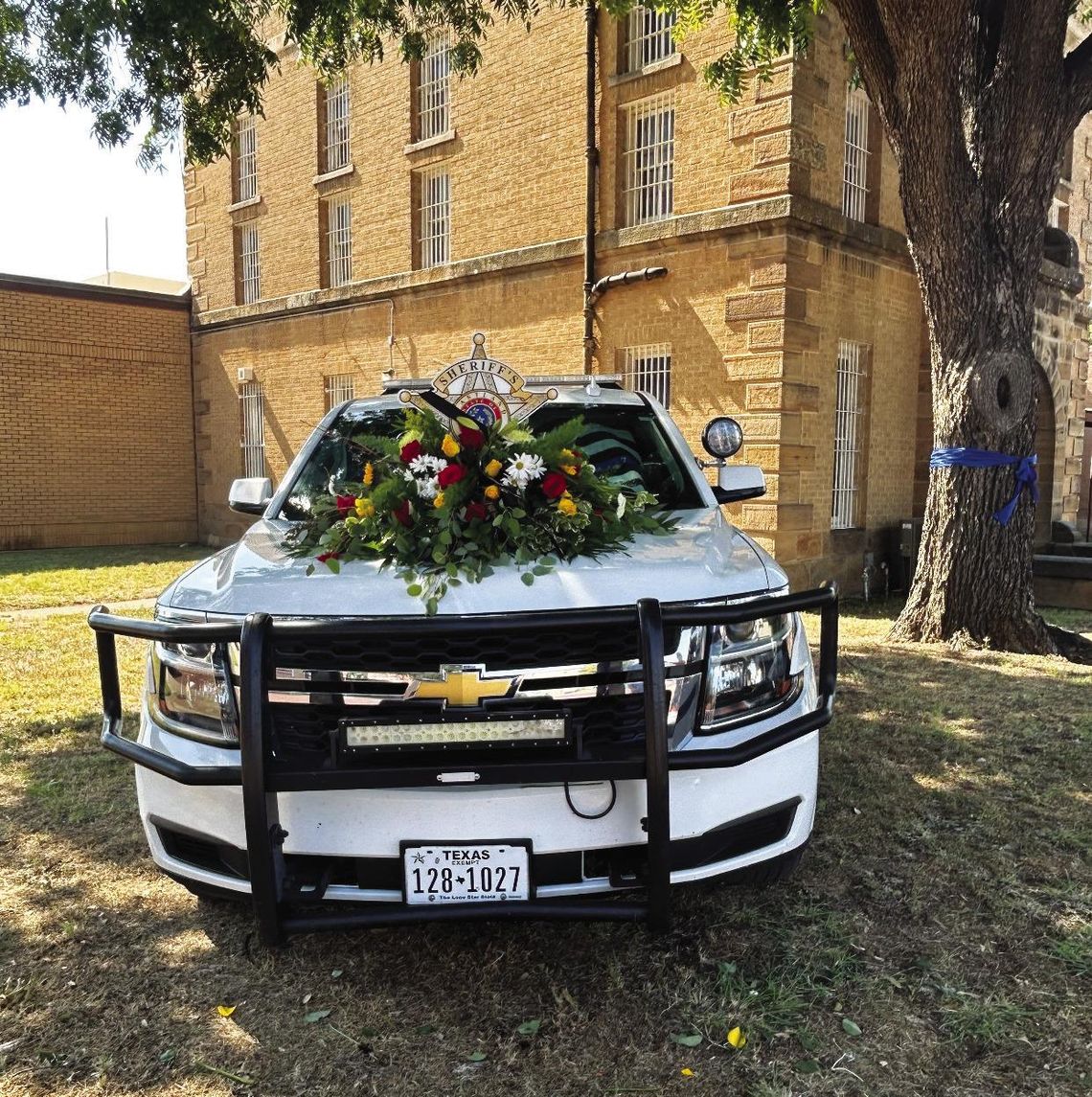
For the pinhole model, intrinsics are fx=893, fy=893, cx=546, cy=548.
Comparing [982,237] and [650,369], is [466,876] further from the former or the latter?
[650,369]

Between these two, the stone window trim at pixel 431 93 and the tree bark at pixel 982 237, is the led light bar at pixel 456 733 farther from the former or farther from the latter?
the stone window trim at pixel 431 93

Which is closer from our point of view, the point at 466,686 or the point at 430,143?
the point at 466,686

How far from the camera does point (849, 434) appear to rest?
40.5ft

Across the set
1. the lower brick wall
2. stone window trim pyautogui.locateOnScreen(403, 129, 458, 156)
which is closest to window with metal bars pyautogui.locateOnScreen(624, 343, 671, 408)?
stone window trim pyautogui.locateOnScreen(403, 129, 458, 156)

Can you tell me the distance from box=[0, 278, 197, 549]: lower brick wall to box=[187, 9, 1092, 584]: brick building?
277cm

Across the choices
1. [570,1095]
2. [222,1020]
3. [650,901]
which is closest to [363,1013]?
[222,1020]

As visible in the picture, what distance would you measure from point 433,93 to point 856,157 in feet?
23.8

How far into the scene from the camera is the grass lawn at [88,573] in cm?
1140

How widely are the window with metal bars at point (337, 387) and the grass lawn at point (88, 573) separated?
393 cm

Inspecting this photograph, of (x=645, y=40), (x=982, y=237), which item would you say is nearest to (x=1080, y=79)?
(x=982, y=237)

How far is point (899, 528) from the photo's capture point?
12.9 metres

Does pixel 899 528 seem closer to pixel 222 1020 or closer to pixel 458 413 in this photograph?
pixel 458 413

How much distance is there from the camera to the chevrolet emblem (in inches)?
93.4

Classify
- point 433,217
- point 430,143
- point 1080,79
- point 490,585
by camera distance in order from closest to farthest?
point 490,585, point 1080,79, point 430,143, point 433,217
